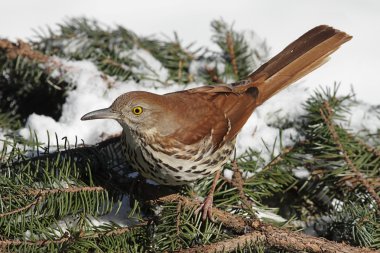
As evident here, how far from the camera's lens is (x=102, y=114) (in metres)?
3.27

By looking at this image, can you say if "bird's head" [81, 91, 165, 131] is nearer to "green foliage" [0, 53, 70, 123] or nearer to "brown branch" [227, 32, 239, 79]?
→ "green foliage" [0, 53, 70, 123]

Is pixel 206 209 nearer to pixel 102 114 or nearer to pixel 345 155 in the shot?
pixel 102 114

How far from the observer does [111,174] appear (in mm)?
3281

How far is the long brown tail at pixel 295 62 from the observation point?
4.05 metres

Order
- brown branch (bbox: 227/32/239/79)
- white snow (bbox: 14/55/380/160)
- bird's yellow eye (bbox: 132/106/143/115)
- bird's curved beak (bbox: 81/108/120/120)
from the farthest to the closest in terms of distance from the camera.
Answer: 1. brown branch (bbox: 227/32/239/79)
2. white snow (bbox: 14/55/380/160)
3. bird's yellow eye (bbox: 132/106/143/115)
4. bird's curved beak (bbox: 81/108/120/120)

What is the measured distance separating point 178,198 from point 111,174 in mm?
359

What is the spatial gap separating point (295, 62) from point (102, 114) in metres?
1.34

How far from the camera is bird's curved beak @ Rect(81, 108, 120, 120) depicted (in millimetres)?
3249

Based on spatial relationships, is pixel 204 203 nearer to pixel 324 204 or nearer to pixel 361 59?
pixel 324 204

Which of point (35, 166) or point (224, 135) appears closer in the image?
point (35, 166)

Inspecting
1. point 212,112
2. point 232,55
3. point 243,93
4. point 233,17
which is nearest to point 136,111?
point 212,112

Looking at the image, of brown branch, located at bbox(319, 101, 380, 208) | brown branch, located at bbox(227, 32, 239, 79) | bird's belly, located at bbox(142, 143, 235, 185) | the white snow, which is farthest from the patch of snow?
bird's belly, located at bbox(142, 143, 235, 185)

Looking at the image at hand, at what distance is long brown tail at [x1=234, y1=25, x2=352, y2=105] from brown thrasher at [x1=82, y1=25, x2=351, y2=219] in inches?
3.8

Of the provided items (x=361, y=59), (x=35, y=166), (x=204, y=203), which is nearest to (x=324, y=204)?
(x=204, y=203)
